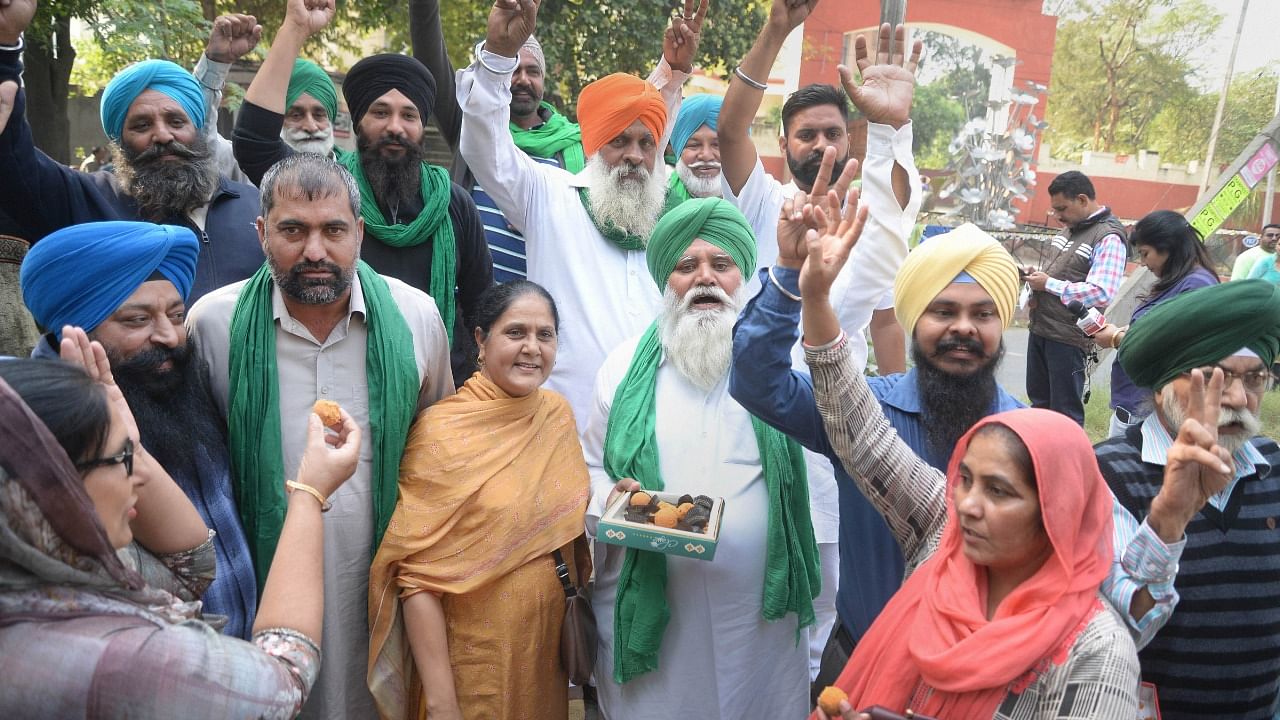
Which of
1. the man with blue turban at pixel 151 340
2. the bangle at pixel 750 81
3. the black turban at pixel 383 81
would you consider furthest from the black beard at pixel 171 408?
the bangle at pixel 750 81

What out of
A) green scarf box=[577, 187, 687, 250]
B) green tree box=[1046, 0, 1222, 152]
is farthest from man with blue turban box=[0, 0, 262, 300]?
green tree box=[1046, 0, 1222, 152]

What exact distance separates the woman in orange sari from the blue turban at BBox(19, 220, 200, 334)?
923 mm

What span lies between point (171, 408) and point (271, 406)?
0.89ft

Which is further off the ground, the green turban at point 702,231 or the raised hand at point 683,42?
the raised hand at point 683,42

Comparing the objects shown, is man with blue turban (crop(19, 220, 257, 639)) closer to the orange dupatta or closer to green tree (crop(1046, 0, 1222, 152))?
the orange dupatta

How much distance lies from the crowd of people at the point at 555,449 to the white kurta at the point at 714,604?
0.01 m

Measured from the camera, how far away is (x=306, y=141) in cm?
426

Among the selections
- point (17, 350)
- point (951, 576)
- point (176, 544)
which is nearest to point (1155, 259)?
point (951, 576)

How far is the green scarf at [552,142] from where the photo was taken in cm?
512

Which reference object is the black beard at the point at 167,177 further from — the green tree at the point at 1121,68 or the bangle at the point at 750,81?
the green tree at the point at 1121,68

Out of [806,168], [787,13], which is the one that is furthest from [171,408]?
[806,168]

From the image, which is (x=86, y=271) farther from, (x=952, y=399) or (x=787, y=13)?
(x=787, y=13)

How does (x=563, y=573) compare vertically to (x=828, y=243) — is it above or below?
below

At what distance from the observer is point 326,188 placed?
279 cm
